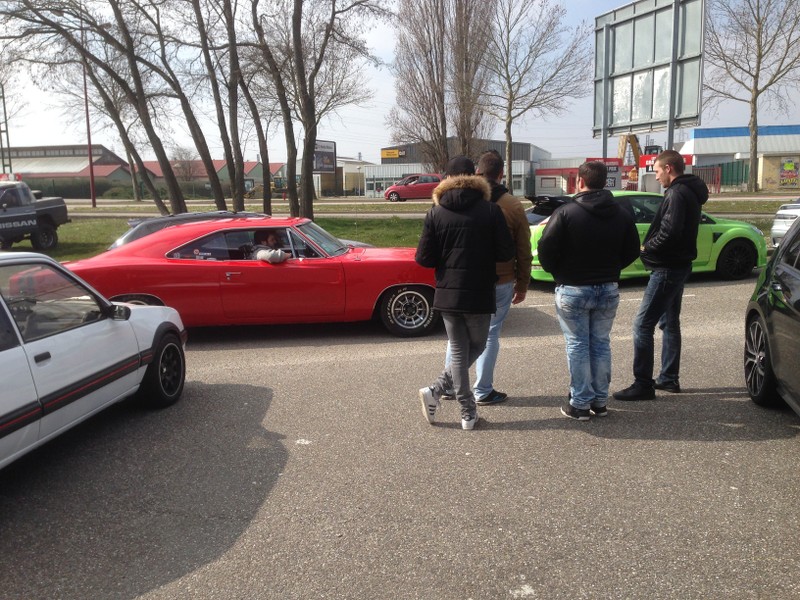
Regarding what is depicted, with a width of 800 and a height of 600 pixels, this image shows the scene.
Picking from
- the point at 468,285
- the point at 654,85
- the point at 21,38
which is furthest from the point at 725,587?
the point at 21,38

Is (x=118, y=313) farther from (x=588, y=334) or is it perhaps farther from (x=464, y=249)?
(x=588, y=334)

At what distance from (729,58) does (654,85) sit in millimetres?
26273

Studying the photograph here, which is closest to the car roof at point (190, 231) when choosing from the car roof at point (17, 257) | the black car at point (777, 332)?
the car roof at point (17, 257)

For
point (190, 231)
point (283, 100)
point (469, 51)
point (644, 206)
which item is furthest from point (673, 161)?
point (469, 51)

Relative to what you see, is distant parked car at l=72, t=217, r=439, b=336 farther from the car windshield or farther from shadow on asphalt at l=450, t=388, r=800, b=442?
shadow on asphalt at l=450, t=388, r=800, b=442

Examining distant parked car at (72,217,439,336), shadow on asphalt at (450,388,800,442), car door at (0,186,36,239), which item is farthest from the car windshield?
car door at (0,186,36,239)

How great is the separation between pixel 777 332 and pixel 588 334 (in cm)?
119

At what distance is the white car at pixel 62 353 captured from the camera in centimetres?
355

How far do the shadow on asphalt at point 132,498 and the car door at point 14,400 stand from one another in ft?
1.28

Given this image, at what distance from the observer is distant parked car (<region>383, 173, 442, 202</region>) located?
135 ft

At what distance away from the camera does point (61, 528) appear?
11.3 feet

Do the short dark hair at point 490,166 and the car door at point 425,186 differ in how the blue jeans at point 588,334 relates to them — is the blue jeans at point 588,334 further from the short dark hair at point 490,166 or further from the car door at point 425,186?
the car door at point 425,186

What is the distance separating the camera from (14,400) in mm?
3459

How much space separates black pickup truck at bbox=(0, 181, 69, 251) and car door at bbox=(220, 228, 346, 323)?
12.8 m
